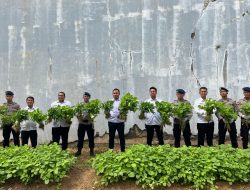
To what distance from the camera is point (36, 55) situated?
10.9m

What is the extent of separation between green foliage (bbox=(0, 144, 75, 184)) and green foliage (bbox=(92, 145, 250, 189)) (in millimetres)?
694

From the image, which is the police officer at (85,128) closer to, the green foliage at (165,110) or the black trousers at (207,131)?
the green foliage at (165,110)

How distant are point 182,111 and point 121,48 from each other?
9.11 ft

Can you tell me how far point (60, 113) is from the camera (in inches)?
356

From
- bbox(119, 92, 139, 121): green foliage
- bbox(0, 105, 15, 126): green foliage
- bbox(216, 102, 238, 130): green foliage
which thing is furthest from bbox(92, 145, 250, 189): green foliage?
bbox(0, 105, 15, 126): green foliage

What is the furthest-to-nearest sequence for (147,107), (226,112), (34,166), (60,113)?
(147,107), (60,113), (226,112), (34,166)

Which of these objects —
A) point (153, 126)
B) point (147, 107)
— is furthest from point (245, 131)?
point (147, 107)

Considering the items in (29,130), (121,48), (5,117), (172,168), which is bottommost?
(172,168)

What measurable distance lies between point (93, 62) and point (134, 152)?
3.85 m

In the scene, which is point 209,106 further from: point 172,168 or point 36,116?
point 36,116

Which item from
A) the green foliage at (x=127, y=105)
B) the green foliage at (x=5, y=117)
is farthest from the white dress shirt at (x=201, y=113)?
the green foliage at (x=5, y=117)

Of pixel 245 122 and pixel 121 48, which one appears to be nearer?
pixel 245 122

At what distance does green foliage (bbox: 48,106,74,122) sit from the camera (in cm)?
903

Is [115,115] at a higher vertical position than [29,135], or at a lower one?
higher
